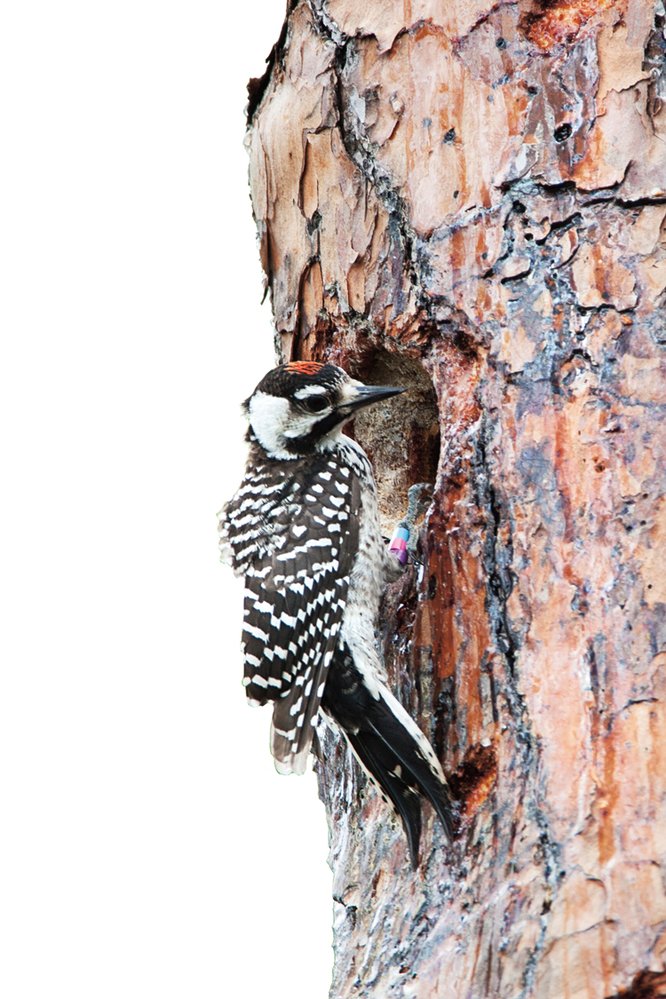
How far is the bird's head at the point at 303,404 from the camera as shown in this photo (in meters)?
3.96

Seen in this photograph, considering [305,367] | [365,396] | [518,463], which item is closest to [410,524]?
[365,396]

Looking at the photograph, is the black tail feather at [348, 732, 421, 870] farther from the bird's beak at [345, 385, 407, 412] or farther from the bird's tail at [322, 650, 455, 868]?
the bird's beak at [345, 385, 407, 412]

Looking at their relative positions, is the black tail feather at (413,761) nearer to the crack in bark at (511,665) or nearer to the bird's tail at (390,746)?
the bird's tail at (390,746)

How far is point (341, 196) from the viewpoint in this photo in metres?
3.94

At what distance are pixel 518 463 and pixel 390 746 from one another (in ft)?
2.51

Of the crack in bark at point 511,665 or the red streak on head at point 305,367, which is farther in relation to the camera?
the red streak on head at point 305,367

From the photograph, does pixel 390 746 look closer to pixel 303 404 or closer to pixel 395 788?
pixel 395 788

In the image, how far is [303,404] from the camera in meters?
4.03

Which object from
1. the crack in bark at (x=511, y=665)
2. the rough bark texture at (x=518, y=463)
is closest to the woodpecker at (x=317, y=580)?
the rough bark texture at (x=518, y=463)

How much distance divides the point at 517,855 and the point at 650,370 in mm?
1149

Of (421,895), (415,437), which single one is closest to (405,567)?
(415,437)

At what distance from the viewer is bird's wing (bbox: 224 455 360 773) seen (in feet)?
11.6

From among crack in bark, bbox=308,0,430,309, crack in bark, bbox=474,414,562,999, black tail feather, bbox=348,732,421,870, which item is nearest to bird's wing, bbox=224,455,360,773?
black tail feather, bbox=348,732,421,870

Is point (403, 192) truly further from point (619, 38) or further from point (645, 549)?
point (645, 549)
